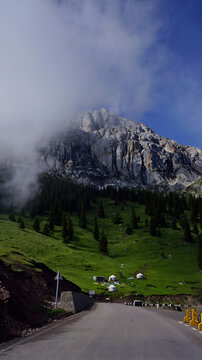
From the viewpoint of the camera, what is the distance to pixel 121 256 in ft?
395

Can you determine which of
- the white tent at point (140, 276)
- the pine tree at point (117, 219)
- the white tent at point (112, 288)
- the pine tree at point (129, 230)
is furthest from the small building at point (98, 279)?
the pine tree at point (117, 219)

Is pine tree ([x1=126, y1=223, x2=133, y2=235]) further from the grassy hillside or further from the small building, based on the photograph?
the small building

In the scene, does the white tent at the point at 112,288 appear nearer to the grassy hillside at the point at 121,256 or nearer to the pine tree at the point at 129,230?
the grassy hillside at the point at 121,256

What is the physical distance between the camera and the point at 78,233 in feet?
473

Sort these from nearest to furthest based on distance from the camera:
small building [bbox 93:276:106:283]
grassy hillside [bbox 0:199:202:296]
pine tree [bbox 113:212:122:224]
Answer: grassy hillside [bbox 0:199:202:296]
small building [bbox 93:276:106:283]
pine tree [bbox 113:212:122:224]

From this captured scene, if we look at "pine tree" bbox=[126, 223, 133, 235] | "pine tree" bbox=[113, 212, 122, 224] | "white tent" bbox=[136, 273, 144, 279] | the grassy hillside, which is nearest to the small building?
the grassy hillside

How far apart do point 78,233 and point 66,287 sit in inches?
3719

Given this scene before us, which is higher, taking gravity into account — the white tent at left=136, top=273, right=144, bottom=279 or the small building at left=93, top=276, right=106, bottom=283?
the white tent at left=136, top=273, right=144, bottom=279

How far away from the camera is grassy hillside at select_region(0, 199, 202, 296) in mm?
81750

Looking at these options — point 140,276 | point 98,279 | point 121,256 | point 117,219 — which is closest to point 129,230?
point 117,219

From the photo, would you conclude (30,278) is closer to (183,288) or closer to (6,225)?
(183,288)

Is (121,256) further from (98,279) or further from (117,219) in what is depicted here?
(117,219)

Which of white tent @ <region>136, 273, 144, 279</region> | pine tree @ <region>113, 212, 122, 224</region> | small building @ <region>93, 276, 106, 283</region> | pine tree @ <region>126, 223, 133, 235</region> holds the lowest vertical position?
small building @ <region>93, 276, 106, 283</region>

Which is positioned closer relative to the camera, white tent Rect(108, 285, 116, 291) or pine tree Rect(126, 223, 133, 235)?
white tent Rect(108, 285, 116, 291)
